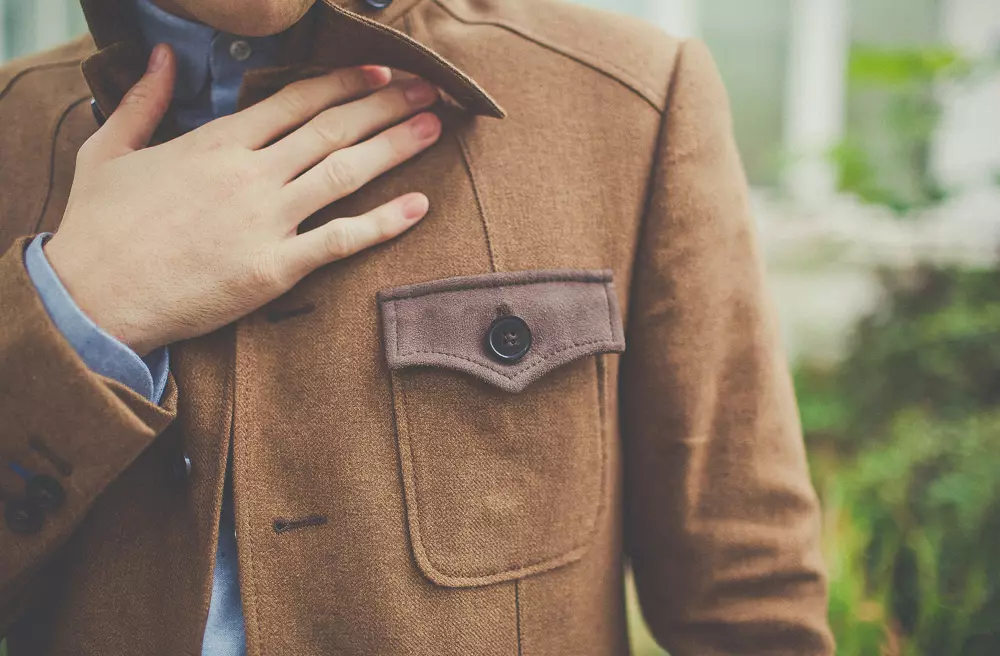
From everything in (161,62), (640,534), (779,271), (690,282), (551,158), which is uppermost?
(161,62)

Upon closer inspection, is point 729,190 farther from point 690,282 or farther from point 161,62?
point 161,62

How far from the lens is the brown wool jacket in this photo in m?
0.83

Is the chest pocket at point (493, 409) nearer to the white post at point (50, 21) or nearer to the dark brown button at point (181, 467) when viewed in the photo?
the dark brown button at point (181, 467)

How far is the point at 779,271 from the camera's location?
163 inches

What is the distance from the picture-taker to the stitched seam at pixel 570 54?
3.05ft

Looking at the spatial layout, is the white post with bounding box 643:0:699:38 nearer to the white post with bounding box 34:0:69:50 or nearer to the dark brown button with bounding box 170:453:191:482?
the white post with bounding box 34:0:69:50

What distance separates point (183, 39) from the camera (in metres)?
0.93

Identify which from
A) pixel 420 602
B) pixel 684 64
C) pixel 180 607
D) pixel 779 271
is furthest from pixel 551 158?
pixel 779 271

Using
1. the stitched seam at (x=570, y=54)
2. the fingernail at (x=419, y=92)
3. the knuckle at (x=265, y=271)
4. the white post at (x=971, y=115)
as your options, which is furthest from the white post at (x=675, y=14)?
the knuckle at (x=265, y=271)

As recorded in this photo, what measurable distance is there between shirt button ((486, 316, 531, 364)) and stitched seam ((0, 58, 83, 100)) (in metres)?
0.73

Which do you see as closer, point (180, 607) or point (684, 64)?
point (180, 607)

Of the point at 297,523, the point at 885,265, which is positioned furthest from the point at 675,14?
the point at 297,523

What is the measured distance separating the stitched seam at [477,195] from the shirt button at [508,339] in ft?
0.23

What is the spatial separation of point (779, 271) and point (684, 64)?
11.4ft
